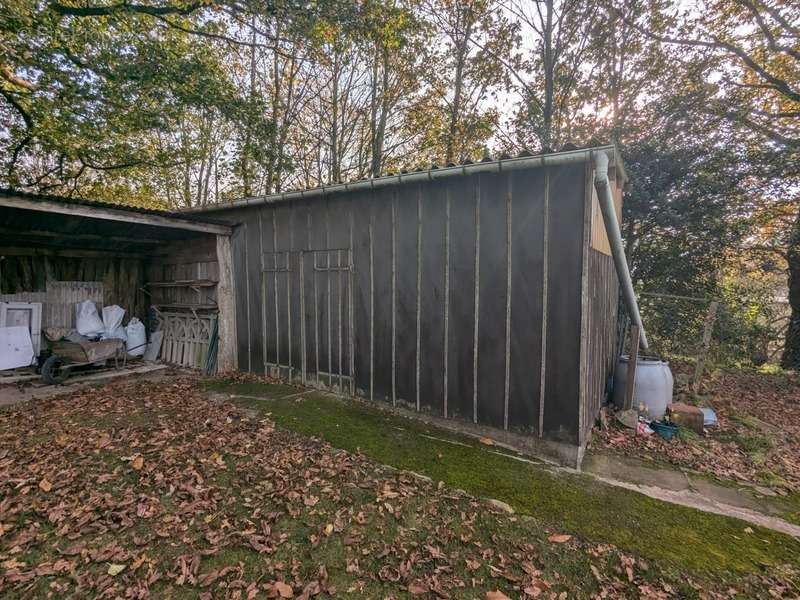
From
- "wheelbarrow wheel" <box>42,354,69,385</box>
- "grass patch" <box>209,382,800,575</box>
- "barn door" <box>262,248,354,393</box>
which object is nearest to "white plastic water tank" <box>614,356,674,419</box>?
"grass patch" <box>209,382,800,575</box>

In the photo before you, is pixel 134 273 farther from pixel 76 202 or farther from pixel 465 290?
pixel 465 290

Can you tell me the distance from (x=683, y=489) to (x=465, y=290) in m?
2.54

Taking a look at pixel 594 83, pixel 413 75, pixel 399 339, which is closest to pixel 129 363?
pixel 399 339

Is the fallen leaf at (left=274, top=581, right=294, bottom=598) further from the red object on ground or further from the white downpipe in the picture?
the red object on ground

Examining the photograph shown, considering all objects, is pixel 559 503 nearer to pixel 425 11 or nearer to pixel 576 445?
pixel 576 445

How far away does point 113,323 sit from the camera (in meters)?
6.89

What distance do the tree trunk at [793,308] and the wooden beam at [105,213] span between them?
37.4ft

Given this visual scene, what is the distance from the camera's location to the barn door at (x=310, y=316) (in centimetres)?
495

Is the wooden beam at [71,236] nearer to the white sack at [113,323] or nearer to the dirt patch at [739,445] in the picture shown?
the white sack at [113,323]

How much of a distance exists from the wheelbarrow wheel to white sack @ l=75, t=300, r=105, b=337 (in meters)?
1.08

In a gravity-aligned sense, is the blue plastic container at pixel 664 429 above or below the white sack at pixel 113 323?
below

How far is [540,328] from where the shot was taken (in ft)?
11.3

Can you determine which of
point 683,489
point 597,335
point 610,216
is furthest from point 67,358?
point 683,489

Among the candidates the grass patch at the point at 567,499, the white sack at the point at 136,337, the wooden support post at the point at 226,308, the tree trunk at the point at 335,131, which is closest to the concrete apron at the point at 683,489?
the grass patch at the point at 567,499
